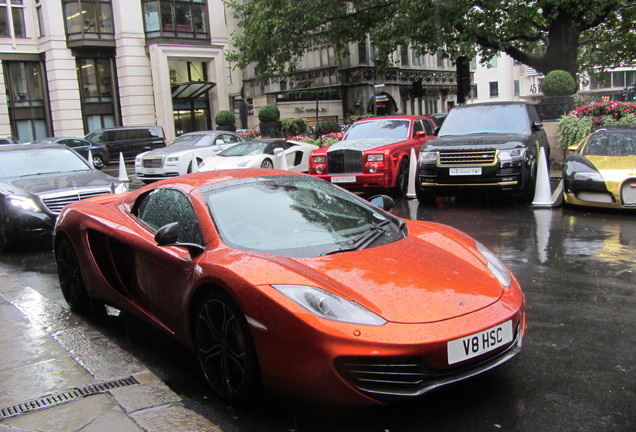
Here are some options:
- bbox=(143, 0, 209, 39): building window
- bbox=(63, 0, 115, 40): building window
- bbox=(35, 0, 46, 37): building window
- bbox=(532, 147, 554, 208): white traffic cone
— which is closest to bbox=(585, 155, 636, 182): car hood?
bbox=(532, 147, 554, 208): white traffic cone

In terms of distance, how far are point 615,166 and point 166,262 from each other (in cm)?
786

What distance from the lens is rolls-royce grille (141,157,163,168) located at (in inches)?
663

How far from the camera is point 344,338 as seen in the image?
2934 mm

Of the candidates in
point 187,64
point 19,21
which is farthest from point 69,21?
point 187,64

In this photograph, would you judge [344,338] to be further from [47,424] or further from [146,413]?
[47,424]

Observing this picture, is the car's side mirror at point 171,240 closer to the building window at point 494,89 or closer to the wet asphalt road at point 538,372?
the wet asphalt road at point 538,372

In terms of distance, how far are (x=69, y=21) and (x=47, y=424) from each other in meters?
37.5

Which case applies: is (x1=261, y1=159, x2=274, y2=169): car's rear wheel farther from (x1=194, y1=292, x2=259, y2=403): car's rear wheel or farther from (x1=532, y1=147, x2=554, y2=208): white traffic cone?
(x1=194, y1=292, x2=259, y2=403): car's rear wheel

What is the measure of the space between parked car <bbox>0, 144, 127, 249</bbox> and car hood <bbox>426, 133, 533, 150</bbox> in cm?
542

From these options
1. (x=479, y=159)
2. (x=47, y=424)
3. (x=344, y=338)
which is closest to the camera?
(x=344, y=338)

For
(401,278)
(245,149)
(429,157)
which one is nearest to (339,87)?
(245,149)

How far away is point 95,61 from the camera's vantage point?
1469 inches

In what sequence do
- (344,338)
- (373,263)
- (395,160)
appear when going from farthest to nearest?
(395,160) < (373,263) < (344,338)

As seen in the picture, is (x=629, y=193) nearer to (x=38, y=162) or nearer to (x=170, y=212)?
(x=170, y=212)
